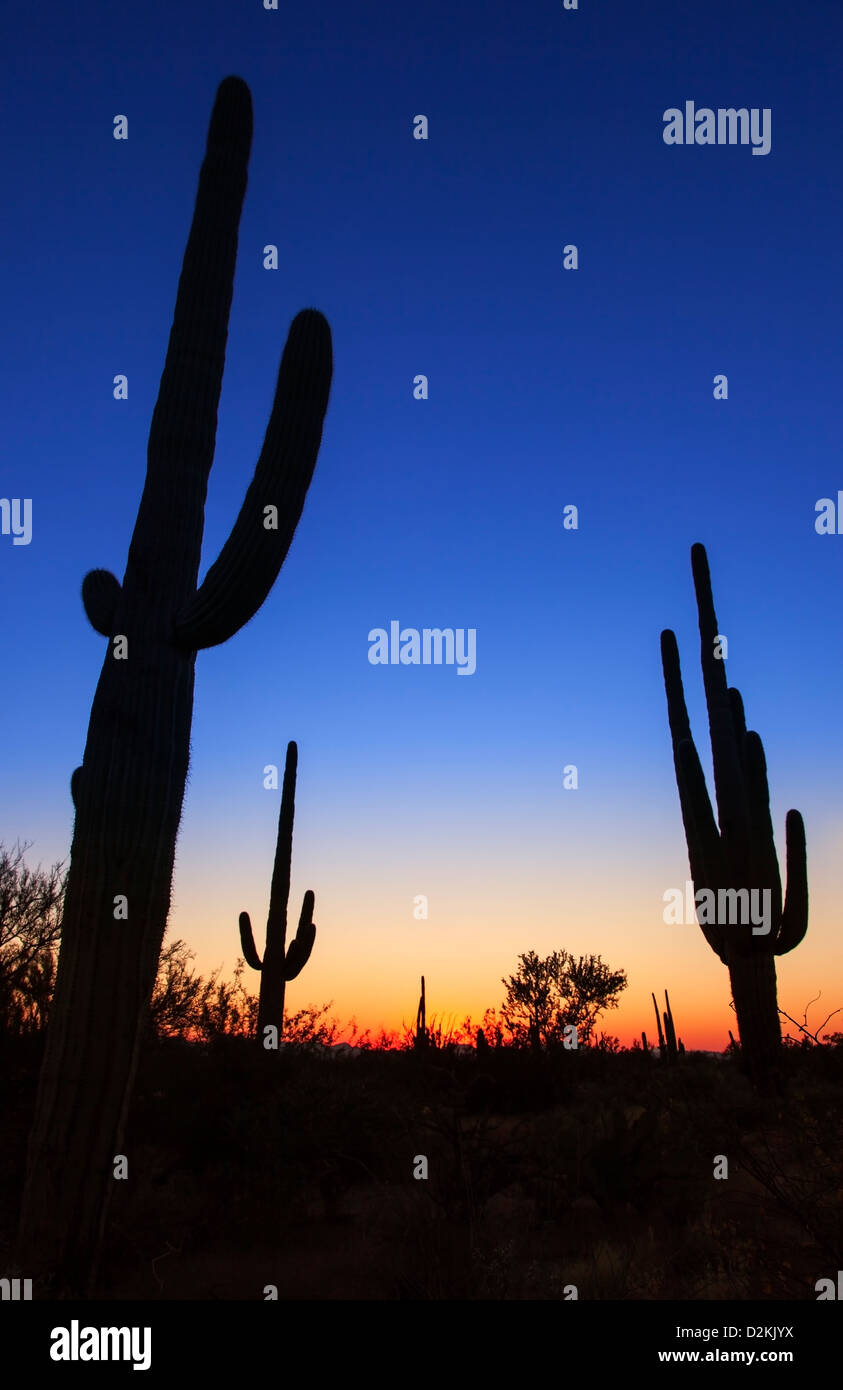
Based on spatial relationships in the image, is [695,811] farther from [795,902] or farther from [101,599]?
[101,599]

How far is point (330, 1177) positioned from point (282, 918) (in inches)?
237

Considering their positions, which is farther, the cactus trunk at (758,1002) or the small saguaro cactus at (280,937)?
the small saguaro cactus at (280,937)

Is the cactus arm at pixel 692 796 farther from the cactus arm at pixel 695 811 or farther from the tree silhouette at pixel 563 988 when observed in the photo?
the tree silhouette at pixel 563 988

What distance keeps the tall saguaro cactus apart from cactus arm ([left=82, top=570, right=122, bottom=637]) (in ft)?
0.07

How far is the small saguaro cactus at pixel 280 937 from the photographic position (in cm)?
1499

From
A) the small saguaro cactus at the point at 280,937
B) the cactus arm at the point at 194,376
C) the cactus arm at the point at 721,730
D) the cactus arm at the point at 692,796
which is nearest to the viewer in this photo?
the cactus arm at the point at 194,376

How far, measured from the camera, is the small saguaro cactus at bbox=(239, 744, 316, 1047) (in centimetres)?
1499

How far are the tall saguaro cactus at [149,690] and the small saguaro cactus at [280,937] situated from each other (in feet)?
27.5

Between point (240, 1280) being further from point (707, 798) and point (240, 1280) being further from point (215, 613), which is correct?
point (707, 798)

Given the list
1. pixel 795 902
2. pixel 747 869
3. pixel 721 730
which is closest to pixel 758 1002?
pixel 795 902

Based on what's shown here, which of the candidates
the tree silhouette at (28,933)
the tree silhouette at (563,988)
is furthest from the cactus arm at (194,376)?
the tree silhouette at (563,988)

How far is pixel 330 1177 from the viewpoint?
977 centimetres

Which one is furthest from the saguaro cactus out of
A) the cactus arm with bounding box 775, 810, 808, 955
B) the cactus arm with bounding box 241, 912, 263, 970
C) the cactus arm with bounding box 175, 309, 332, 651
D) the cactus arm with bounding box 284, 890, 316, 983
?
the cactus arm with bounding box 175, 309, 332, 651
